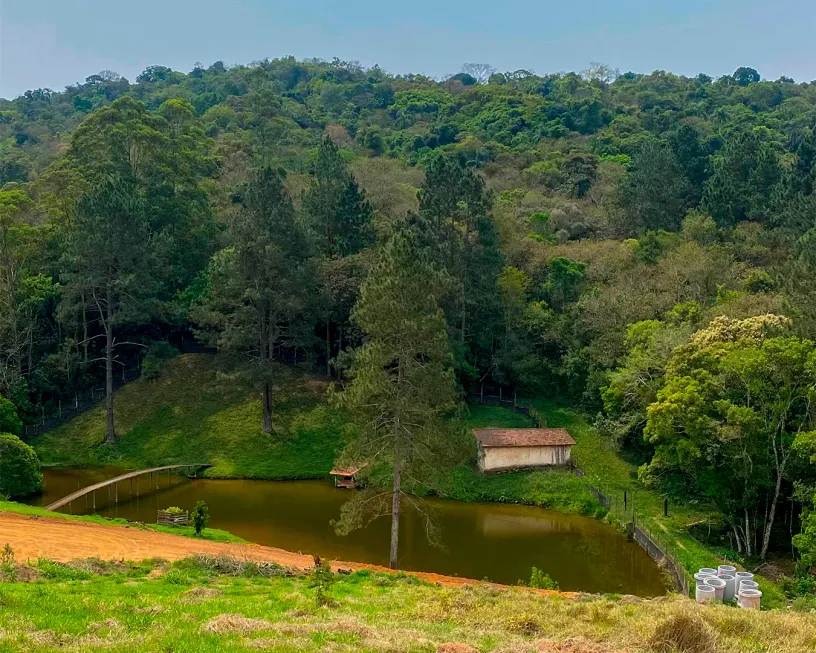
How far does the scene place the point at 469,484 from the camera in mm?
32312

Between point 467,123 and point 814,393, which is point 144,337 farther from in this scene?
point 467,123

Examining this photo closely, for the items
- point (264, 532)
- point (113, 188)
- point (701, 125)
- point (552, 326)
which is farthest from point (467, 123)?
point (264, 532)

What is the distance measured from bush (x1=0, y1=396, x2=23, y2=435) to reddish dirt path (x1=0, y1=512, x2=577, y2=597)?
10833mm

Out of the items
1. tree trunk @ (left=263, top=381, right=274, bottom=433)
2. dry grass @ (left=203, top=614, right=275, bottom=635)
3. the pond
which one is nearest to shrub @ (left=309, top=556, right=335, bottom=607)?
dry grass @ (left=203, top=614, right=275, bottom=635)

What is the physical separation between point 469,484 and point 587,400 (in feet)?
34.8

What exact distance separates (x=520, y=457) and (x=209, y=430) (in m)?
16.4

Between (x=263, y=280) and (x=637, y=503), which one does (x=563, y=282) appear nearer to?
(x=637, y=503)

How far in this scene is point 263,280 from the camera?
37.0m

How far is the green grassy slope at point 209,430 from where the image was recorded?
3581 centimetres

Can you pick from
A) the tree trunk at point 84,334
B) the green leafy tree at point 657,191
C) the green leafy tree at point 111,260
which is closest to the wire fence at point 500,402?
the green leafy tree at point 657,191

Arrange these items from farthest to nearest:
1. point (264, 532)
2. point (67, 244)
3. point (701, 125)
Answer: point (701, 125)
point (67, 244)
point (264, 532)

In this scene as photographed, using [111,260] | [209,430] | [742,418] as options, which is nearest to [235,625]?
[742,418]

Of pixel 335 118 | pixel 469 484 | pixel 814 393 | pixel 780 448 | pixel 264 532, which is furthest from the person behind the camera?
pixel 335 118

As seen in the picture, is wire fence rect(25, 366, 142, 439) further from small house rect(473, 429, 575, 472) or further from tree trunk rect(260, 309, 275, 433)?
small house rect(473, 429, 575, 472)
